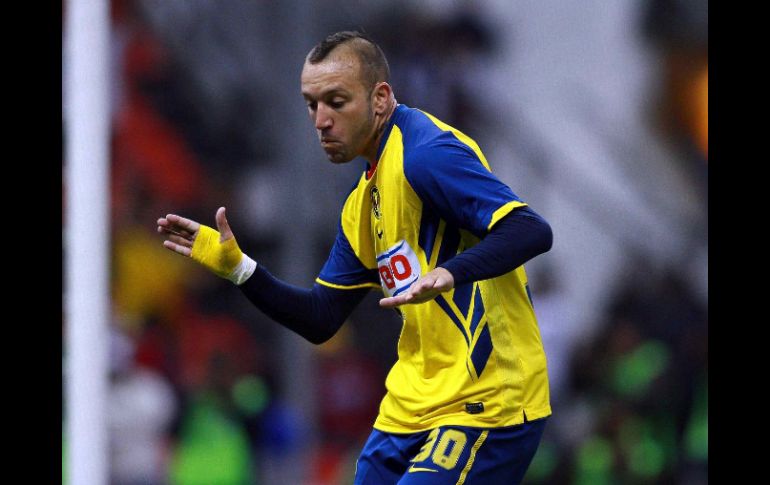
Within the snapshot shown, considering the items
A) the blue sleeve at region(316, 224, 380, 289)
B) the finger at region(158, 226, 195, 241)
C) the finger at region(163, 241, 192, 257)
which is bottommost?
the blue sleeve at region(316, 224, 380, 289)

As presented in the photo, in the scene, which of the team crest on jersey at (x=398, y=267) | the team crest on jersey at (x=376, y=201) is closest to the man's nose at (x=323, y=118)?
the team crest on jersey at (x=376, y=201)

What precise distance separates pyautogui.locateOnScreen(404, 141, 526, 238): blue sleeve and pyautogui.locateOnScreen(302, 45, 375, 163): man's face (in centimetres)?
26

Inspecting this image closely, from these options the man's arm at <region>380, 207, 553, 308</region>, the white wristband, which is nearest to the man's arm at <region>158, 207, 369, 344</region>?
the white wristband

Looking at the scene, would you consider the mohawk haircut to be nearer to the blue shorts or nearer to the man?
the man

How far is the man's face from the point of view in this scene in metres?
3.79

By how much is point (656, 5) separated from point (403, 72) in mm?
2185

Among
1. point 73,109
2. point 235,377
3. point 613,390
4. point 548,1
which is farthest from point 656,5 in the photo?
point 73,109

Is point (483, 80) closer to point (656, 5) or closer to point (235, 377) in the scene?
point (656, 5)

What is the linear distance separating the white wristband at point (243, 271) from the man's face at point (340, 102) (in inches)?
21.9

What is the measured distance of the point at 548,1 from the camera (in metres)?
8.62

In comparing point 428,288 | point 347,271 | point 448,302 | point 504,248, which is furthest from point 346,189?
point 428,288

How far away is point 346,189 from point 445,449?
4.47 meters

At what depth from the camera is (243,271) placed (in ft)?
13.4

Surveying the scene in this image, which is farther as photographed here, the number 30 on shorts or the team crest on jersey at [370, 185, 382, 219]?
the team crest on jersey at [370, 185, 382, 219]
